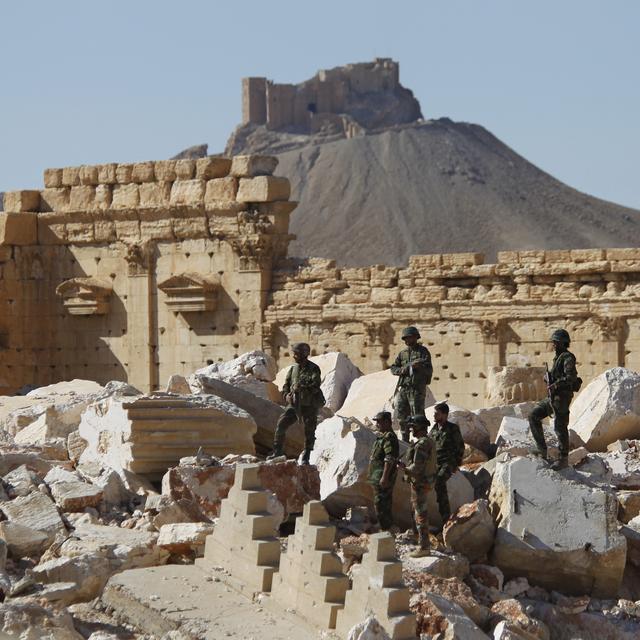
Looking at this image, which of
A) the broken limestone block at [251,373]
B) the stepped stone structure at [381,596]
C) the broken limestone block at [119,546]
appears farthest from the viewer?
the broken limestone block at [251,373]

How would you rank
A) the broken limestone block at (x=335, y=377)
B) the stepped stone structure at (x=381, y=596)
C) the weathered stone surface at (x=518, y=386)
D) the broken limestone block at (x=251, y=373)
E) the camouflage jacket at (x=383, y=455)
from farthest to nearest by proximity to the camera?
the weathered stone surface at (x=518, y=386), the broken limestone block at (x=335, y=377), the broken limestone block at (x=251, y=373), the camouflage jacket at (x=383, y=455), the stepped stone structure at (x=381, y=596)

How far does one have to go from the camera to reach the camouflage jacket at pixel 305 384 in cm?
1714

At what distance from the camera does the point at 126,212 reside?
2883 cm

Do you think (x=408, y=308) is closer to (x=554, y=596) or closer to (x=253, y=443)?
(x=253, y=443)

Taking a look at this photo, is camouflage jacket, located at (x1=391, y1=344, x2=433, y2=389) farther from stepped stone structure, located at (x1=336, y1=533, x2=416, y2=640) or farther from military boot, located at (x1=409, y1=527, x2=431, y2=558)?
stepped stone structure, located at (x1=336, y1=533, x2=416, y2=640)

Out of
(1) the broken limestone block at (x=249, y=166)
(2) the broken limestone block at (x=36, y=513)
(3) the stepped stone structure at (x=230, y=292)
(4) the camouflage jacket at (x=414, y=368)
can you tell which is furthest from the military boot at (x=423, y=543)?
(1) the broken limestone block at (x=249, y=166)

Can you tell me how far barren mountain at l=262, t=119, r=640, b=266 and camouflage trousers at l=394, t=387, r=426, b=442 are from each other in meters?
62.1

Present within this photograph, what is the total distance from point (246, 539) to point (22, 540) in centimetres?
215

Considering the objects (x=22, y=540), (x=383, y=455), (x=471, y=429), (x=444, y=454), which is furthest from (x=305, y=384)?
(x=22, y=540)

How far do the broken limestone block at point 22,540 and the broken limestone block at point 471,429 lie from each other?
207 inches

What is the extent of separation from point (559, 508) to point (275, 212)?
12.6 meters

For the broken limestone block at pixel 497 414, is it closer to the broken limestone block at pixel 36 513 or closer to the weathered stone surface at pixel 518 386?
the weathered stone surface at pixel 518 386

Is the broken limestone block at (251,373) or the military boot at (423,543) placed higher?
the broken limestone block at (251,373)

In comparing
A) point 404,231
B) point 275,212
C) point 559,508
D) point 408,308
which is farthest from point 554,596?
point 404,231
